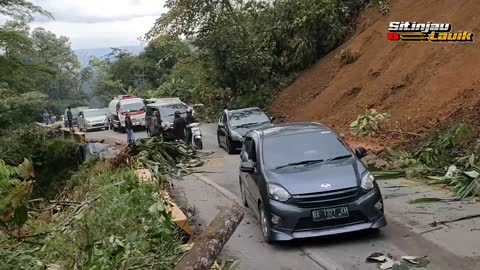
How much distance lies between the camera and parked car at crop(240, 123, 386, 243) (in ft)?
26.2

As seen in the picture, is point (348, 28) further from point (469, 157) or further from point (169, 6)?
point (469, 157)

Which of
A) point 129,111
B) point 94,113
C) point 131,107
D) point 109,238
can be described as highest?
point 109,238

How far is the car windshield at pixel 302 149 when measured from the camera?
29.4 feet

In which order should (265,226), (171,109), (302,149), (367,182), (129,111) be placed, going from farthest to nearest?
(129,111) < (171,109) < (302,149) < (265,226) < (367,182)

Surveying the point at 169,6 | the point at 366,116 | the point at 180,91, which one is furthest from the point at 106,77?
the point at 366,116

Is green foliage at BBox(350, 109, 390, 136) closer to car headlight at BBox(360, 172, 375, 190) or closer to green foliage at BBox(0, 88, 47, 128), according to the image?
car headlight at BBox(360, 172, 375, 190)

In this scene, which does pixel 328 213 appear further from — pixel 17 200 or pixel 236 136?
pixel 236 136

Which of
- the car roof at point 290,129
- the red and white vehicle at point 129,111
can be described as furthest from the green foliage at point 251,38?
the car roof at point 290,129

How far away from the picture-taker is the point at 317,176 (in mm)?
8289

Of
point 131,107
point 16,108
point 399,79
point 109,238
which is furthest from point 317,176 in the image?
point 131,107

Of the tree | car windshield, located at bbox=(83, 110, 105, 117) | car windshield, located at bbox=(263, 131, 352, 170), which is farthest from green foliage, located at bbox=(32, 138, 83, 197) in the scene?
car windshield, located at bbox=(83, 110, 105, 117)

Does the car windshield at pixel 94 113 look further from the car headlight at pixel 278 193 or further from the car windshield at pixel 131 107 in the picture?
the car headlight at pixel 278 193

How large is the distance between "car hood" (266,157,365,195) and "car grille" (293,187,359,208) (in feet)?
0.18

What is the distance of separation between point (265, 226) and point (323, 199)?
3.26 ft
